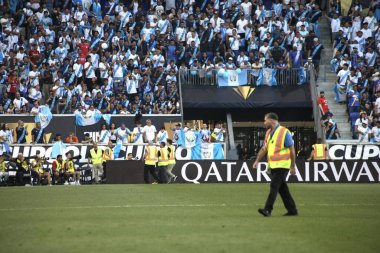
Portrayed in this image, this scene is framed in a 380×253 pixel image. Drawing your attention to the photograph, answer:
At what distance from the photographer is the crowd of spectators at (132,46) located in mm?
36938

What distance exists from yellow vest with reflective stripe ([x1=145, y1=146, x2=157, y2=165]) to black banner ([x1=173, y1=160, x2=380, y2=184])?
1334 millimetres

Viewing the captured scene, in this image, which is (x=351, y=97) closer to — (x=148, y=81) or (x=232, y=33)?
(x=232, y=33)

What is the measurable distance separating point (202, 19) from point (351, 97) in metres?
8.67

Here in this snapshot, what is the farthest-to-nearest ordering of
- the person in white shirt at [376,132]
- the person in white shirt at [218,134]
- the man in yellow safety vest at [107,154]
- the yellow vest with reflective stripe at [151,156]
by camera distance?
the person in white shirt at [218,134] → the person in white shirt at [376,132] → the man in yellow safety vest at [107,154] → the yellow vest with reflective stripe at [151,156]

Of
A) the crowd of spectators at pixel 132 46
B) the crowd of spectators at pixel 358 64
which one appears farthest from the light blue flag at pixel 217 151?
the crowd of spectators at pixel 358 64

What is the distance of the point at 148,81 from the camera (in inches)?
1475

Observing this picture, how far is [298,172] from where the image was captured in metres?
32.7

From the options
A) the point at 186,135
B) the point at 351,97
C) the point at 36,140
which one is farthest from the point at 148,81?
the point at 351,97

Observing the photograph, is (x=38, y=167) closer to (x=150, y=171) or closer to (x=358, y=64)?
(x=150, y=171)

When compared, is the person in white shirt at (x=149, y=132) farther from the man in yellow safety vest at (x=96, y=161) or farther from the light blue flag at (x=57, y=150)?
the light blue flag at (x=57, y=150)

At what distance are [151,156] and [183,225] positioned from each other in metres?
18.4

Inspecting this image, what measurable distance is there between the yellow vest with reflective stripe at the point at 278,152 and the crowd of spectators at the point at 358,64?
21.4 m

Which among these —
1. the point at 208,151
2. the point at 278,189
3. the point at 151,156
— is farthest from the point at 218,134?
the point at 278,189

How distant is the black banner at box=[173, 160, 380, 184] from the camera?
32.5 m
